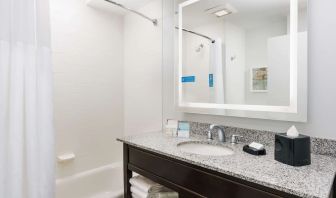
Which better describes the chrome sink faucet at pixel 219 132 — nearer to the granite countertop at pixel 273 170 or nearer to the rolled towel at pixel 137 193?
the granite countertop at pixel 273 170

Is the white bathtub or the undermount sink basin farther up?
the undermount sink basin

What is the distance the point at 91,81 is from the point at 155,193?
1.35 metres

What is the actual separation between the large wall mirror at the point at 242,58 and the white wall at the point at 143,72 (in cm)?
30

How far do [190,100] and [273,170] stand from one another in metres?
0.89

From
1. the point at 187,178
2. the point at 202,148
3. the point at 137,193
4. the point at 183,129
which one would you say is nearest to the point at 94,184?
the point at 137,193

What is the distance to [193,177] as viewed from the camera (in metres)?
1.02

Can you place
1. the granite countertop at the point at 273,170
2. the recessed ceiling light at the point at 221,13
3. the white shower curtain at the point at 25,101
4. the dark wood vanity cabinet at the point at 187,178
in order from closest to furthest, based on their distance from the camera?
the granite countertop at the point at 273,170 < the dark wood vanity cabinet at the point at 187,178 < the white shower curtain at the point at 25,101 < the recessed ceiling light at the point at 221,13

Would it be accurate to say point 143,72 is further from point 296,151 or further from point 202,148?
point 296,151

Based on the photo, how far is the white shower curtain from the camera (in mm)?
1094

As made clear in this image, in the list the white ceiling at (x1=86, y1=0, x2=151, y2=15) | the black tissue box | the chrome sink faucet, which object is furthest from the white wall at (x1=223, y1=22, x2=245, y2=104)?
the white ceiling at (x1=86, y1=0, x2=151, y2=15)

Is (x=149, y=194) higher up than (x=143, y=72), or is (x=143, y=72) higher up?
(x=143, y=72)

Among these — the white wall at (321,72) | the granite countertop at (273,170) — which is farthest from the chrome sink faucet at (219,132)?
the white wall at (321,72)

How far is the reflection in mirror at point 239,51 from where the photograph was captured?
1.16 metres

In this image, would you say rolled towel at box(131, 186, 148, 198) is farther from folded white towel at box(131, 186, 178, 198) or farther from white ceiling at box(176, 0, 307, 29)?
white ceiling at box(176, 0, 307, 29)
